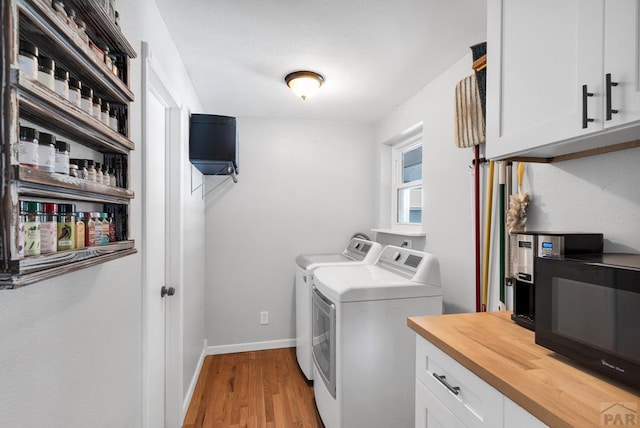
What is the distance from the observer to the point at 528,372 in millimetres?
833

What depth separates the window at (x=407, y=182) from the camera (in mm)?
Answer: 2746

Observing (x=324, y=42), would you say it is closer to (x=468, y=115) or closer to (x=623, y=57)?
(x=468, y=115)

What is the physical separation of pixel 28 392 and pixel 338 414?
4.86 ft

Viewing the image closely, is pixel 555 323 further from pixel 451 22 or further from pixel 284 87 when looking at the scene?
pixel 284 87

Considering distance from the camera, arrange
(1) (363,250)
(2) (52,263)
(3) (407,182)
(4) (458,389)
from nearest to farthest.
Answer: (2) (52,263), (4) (458,389), (1) (363,250), (3) (407,182)

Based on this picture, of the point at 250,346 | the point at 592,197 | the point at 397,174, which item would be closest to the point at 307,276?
the point at 250,346

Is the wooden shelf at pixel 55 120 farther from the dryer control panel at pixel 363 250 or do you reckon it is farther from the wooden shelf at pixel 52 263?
the dryer control panel at pixel 363 250

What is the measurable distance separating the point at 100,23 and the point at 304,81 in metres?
1.49

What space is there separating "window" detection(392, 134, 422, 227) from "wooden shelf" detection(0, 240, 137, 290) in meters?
2.37

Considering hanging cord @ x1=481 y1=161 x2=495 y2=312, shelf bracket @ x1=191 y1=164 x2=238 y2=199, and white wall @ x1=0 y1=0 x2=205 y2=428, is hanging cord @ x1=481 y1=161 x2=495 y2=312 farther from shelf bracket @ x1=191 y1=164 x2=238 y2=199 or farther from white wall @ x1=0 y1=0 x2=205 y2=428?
shelf bracket @ x1=191 y1=164 x2=238 y2=199

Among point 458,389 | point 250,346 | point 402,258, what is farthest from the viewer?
point 250,346

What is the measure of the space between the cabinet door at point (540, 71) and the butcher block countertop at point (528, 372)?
2.21 feet

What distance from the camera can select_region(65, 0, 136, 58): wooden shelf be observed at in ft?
2.31

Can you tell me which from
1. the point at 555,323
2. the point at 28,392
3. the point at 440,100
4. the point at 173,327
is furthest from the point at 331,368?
the point at 440,100
